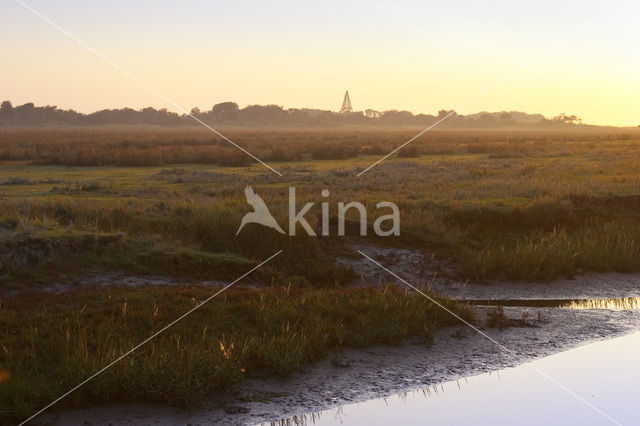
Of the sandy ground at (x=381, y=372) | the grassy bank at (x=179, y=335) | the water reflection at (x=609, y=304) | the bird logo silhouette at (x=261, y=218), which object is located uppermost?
the bird logo silhouette at (x=261, y=218)

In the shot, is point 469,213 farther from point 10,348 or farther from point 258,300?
point 10,348

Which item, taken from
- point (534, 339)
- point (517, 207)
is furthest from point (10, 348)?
point (517, 207)

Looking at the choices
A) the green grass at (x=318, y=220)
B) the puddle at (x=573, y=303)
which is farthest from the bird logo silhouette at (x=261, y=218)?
the puddle at (x=573, y=303)

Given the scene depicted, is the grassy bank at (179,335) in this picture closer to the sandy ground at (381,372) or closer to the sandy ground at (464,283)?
the sandy ground at (381,372)

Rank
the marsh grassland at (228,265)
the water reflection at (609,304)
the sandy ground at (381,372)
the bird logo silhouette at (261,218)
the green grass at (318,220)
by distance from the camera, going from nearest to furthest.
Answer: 1. the sandy ground at (381,372)
2. the marsh grassland at (228,265)
3. the water reflection at (609,304)
4. the green grass at (318,220)
5. the bird logo silhouette at (261,218)

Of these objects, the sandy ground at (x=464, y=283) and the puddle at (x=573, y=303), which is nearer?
the puddle at (x=573, y=303)

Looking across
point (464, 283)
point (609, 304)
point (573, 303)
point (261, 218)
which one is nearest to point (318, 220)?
point (261, 218)

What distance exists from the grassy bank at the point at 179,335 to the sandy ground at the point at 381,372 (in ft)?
0.77

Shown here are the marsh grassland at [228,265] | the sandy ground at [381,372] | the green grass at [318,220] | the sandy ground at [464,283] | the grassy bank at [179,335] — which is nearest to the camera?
the sandy ground at [381,372]

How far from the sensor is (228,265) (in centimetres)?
1520

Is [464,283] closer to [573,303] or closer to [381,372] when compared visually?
[573,303]

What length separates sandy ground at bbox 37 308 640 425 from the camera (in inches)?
343

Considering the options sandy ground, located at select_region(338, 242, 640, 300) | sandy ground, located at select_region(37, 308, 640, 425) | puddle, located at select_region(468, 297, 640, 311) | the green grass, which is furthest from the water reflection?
the green grass

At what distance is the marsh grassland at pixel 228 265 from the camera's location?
30.7 feet
